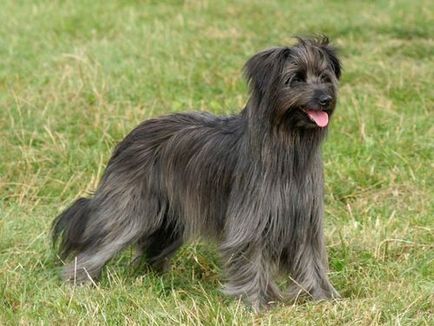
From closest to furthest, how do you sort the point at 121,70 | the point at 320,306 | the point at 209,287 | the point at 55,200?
the point at 320,306
the point at 209,287
the point at 55,200
the point at 121,70

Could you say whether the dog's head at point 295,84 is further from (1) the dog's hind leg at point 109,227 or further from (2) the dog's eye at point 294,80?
(1) the dog's hind leg at point 109,227

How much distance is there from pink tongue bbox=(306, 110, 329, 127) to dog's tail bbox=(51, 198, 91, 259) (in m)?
1.77

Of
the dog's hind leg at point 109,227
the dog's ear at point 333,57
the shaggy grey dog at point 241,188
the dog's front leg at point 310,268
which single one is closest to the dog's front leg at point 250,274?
the shaggy grey dog at point 241,188

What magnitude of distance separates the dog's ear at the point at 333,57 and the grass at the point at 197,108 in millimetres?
1310

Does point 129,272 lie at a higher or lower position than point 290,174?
lower

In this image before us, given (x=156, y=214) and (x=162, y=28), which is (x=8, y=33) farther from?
(x=156, y=214)

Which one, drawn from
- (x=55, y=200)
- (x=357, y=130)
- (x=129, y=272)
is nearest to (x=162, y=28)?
(x=357, y=130)

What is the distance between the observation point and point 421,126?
9469 mm

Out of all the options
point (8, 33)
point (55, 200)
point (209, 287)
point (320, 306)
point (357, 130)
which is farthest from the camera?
point (8, 33)

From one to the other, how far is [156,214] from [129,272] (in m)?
0.51

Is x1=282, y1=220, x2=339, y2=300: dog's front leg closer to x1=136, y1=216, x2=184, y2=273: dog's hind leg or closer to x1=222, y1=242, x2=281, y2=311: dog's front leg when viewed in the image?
x1=222, y1=242, x2=281, y2=311: dog's front leg

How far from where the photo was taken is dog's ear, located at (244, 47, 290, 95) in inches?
224

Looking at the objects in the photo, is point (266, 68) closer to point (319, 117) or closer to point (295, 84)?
point (295, 84)

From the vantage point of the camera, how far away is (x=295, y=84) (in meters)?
5.70
